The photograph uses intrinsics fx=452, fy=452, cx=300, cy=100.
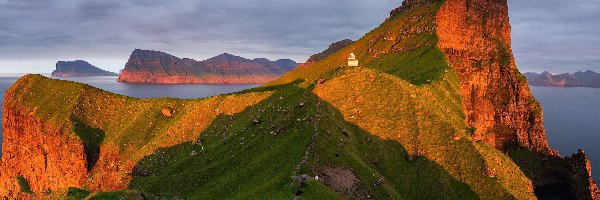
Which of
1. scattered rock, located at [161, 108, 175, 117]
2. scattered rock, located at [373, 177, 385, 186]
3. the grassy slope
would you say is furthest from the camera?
scattered rock, located at [161, 108, 175, 117]

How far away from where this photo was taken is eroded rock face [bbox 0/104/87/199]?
11675cm

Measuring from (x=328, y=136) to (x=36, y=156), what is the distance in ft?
329

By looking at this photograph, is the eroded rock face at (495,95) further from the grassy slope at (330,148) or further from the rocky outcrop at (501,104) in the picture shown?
the grassy slope at (330,148)

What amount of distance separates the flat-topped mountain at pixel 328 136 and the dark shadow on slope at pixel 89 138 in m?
0.36

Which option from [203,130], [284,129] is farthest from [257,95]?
[284,129]

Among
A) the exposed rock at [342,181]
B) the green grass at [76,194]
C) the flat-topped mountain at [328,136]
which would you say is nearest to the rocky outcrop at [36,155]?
the flat-topped mountain at [328,136]

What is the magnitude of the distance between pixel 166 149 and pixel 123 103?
41.1 m

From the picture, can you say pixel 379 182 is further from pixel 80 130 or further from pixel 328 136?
pixel 80 130

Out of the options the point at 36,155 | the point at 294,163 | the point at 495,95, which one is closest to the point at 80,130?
the point at 36,155

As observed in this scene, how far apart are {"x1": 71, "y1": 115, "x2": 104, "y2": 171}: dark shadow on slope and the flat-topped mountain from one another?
357 mm

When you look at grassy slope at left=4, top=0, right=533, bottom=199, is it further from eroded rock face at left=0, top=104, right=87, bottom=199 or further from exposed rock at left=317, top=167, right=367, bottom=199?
eroded rock face at left=0, top=104, right=87, bottom=199

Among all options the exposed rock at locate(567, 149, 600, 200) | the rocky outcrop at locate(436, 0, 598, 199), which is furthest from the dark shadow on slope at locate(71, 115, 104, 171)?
the exposed rock at locate(567, 149, 600, 200)

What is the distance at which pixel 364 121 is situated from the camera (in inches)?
2972

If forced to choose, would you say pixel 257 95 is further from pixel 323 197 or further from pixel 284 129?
pixel 323 197
